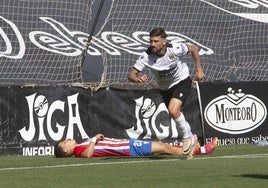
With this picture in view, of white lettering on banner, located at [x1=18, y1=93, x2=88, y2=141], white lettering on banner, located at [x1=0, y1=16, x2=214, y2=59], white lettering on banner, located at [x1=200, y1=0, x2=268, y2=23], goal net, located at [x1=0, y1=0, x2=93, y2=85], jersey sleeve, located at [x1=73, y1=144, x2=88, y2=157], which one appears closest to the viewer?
jersey sleeve, located at [x1=73, y1=144, x2=88, y2=157]

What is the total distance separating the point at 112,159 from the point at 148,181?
3537mm

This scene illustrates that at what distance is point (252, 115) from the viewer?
Answer: 668 inches

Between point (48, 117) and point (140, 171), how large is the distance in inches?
190

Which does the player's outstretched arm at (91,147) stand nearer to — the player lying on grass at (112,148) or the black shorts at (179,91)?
the player lying on grass at (112,148)

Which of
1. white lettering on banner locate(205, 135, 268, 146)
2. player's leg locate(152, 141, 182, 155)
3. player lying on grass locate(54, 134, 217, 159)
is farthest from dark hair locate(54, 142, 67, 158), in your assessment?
white lettering on banner locate(205, 135, 268, 146)

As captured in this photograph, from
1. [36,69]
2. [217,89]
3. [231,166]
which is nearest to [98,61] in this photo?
[36,69]

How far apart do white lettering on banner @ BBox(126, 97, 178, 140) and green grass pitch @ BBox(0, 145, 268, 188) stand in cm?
237

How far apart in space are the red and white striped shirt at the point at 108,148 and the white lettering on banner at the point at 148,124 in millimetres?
2514

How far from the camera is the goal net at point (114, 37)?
16.4 m

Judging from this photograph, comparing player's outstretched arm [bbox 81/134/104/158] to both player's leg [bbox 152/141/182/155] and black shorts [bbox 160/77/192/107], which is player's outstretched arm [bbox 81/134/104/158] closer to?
player's leg [bbox 152/141/182/155]

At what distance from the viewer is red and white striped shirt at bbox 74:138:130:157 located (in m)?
13.3

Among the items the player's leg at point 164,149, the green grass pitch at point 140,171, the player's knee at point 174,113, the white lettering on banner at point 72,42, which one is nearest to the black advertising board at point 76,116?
the green grass pitch at point 140,171

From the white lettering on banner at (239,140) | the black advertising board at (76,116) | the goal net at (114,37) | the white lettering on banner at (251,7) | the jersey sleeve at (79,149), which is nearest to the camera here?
the jersey sleeve at (79,149)

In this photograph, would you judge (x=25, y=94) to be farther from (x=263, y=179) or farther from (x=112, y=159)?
(x=263, y=179)
